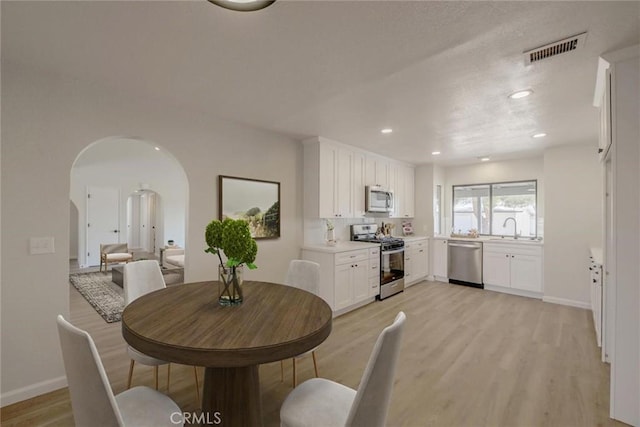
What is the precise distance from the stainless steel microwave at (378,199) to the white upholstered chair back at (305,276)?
2497 mm

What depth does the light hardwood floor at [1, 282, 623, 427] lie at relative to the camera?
6.57 ft

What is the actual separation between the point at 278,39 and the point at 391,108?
4.83ft

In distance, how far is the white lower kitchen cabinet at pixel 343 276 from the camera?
3.81m

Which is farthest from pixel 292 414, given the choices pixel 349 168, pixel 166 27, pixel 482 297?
pixel 482 297

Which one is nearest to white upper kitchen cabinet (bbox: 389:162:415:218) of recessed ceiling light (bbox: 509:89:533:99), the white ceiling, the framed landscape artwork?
the white ceiling

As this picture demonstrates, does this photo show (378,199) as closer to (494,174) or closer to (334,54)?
(494,174)

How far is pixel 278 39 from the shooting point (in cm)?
175

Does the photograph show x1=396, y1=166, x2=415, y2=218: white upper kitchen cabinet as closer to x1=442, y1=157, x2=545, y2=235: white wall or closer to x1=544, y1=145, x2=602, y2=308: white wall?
x1=442, y1=157, x2=545, y2=235: white wall

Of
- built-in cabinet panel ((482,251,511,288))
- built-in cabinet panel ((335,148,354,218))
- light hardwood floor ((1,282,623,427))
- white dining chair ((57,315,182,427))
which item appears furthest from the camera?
built-in cabinet panel ((482,251,511,288))

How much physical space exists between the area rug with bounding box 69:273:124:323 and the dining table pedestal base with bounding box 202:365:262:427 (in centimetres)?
300

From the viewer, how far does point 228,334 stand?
1.27 meters

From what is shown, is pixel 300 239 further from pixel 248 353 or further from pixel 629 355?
pixel 629 355

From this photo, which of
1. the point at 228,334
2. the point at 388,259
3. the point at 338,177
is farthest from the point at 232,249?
the point at 388,259

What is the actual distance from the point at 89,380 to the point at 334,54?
2.08 m
